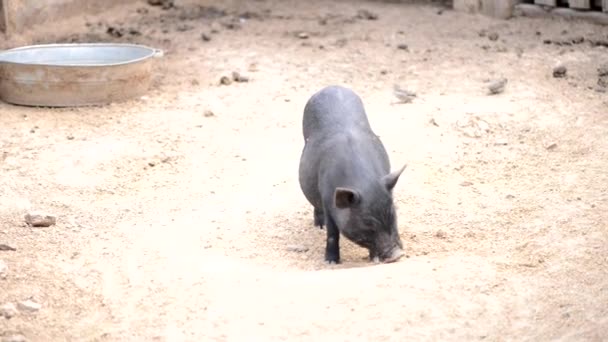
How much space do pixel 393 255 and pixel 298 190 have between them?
4.59ft

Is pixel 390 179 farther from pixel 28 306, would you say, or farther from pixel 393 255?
pixel 28 306

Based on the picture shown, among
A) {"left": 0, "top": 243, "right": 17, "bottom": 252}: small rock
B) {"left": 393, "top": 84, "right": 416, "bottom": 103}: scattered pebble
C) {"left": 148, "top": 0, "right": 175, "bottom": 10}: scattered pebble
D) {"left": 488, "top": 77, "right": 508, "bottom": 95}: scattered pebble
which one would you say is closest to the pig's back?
{"left": 0, "top": 243, "right": 17, "bottom": 252}: small rock

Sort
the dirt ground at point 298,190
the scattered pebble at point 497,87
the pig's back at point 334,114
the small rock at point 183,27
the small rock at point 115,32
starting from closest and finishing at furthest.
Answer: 1. the dirt ground at point 298,190
2. the pig's back at point 334,114
3. the scattered pebble at point 497,87
4. the small rock at point 115,32
5. the small rock at point 183,27

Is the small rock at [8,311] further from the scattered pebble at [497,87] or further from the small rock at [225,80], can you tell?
the scattered pebble at [497,87]

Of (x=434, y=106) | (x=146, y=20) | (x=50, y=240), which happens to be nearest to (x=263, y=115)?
(x=434, y=106)

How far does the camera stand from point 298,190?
20.9 feet

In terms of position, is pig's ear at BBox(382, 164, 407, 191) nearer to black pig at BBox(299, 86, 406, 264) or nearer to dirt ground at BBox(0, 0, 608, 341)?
black pig at BBox(299, 86, 406, 264)

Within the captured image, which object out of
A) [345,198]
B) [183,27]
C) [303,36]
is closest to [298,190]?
[345,198]

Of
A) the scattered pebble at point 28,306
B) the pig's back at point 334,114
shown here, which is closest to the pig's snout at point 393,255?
the pig's back at point 334,114

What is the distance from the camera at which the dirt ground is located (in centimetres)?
451

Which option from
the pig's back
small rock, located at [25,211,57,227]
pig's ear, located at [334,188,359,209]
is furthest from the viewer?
small rock, located at [25,211,57,227]

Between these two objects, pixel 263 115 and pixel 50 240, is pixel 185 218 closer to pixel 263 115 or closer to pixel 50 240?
pixel 50 240

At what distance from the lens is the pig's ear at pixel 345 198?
16.3 feet

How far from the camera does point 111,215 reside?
6012 millimetres
